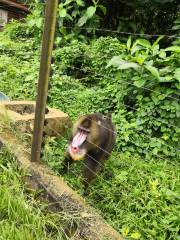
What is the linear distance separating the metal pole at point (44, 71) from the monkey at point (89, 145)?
0.33 meters

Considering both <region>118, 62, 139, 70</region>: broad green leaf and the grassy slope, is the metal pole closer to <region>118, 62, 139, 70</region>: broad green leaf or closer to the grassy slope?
the grassy slope

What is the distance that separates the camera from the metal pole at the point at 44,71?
2.71 meters

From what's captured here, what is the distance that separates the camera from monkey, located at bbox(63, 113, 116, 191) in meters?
3.26

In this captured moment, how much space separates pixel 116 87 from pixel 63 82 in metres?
0.97

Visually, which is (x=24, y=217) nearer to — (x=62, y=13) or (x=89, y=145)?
(x=89, y=145)

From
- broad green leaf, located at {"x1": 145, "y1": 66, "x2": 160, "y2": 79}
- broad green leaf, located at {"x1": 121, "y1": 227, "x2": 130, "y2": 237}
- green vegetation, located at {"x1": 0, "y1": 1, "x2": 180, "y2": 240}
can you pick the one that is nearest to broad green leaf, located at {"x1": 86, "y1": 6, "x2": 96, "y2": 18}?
green vegetation, located at {"x1": 0, "y1": 1, "x2": 180, "y2": 240}

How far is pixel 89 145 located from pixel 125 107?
5.32ft

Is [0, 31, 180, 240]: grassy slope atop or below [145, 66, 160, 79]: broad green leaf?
below

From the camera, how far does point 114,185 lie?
3.38 metres

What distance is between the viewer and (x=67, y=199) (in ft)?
8.87

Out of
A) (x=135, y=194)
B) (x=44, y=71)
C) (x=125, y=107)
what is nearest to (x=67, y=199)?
(x=135, y=194)

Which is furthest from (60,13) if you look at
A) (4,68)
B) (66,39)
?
(4,68)

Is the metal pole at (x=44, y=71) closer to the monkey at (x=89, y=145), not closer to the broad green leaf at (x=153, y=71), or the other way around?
the monkey at (x=89, y=145)

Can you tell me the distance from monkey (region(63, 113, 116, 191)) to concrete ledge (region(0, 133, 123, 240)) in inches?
14.3
